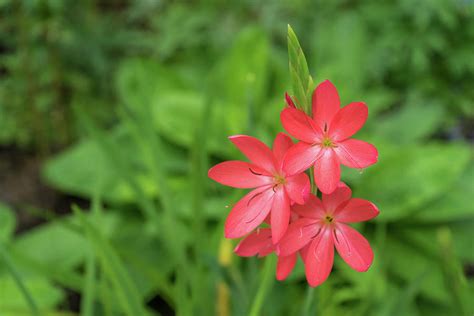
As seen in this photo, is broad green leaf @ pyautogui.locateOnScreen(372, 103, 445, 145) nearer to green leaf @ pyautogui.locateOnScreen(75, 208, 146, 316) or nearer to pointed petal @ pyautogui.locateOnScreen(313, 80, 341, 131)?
green leaf @ pyautogui.locateOnScreen(75, 208, 146, 316)

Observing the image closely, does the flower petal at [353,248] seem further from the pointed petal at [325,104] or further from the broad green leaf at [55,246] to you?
the broad green leaf at [55,246]

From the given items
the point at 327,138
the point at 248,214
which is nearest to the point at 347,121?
the point at 327,138

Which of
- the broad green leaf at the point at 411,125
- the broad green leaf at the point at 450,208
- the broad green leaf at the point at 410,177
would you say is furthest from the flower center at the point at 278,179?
the broad green leaf at the point at 411,125

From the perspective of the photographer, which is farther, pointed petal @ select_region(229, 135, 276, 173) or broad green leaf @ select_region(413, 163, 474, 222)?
broad green leaf @ select_region(413, 163, 474, 222)

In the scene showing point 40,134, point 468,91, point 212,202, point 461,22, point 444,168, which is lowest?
point 212,202

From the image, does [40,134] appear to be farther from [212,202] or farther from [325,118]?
[325,118]

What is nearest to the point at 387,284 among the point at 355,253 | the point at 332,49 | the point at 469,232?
the point at 469,232

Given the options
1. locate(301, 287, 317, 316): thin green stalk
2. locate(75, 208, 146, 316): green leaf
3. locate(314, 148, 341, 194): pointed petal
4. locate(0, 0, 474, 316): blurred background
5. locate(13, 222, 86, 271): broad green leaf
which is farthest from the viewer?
locate(13, 222, 86, 271): broad green leaf

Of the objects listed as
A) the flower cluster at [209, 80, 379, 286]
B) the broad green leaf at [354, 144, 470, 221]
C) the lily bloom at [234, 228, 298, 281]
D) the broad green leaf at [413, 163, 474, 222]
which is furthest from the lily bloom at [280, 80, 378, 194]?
the broad green leaf at [413, 163, 474, 222]
